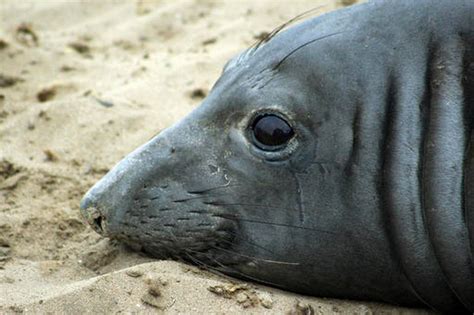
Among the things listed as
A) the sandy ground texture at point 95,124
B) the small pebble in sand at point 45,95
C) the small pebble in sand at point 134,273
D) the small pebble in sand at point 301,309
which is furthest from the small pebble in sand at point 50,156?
the small pebble in sand at point 301,309

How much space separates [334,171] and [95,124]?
92.0 inches

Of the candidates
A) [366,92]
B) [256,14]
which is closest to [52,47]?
[256,14]

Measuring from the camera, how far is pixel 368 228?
3402mm

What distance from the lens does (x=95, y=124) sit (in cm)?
545

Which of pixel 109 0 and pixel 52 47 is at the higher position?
pixel 109 0

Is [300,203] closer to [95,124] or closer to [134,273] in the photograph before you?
[134,273]

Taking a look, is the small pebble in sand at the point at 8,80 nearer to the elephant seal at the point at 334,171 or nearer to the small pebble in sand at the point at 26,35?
the small pebble in sand at the point at 26,35

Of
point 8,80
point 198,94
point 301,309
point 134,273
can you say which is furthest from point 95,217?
point 8,80

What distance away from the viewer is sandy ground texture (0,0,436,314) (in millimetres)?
3363

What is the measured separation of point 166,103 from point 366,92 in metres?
2.48

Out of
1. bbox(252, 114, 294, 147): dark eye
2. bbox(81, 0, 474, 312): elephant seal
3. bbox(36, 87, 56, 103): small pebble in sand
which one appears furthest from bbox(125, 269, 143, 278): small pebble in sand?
bbox(36, 87, 56, 103): small pebble in sand

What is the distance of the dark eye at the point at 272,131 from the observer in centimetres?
354

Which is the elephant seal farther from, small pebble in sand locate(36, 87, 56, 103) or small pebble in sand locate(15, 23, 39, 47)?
small pebble in sand locate(15, 23, 39, 47)

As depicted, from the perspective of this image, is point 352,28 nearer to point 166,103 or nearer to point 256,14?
point 166,103
